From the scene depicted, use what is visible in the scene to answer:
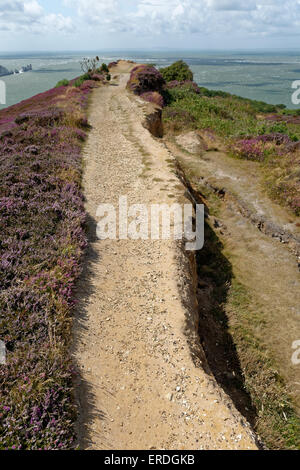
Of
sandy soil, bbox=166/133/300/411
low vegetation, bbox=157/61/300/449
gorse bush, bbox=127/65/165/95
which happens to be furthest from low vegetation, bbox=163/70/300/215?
gorse bush, bbox=127/65/165/95

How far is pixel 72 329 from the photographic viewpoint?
824 cm

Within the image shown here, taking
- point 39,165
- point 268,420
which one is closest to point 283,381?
point 268,420

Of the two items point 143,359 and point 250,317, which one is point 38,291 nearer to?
point 143,359

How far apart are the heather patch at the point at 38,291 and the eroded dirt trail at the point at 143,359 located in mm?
601

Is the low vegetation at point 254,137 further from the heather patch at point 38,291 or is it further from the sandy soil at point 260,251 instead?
the heather patch at point 38,291

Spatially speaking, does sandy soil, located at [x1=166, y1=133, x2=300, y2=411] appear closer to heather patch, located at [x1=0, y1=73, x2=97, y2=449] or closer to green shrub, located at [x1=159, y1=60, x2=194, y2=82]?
heather patch, located at [x1=0, y1=73, x2=97, y2=449]

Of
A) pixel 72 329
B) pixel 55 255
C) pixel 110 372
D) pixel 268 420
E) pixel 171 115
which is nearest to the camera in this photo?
pixel 110 372

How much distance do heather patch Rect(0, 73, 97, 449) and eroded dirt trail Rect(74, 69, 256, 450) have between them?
0.60 metres

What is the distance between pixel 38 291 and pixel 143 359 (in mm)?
3452

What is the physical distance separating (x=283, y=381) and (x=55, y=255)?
911cm

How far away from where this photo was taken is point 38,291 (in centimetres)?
846

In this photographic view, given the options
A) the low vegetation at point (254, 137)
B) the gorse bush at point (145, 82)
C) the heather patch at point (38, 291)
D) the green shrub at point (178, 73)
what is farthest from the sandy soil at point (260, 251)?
the green shrub at point (178, 73)
